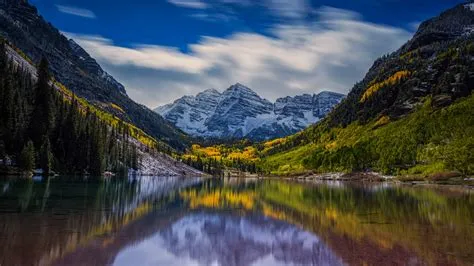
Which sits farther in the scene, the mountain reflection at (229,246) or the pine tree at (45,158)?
the pine tree at (45,158)

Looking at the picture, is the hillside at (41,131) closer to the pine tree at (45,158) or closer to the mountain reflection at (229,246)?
the pine tree at (45,158)

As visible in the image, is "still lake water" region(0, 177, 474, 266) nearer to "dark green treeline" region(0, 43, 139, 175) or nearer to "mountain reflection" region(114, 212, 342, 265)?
"mountain reflection" region(114, 212, 342, 265)

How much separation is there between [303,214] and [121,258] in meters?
28.5

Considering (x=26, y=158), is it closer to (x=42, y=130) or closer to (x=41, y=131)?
(x=41, y=131)

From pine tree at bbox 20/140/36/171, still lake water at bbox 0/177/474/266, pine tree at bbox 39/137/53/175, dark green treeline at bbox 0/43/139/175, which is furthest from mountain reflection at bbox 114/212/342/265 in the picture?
pine tree at bbox 39/137/53/175

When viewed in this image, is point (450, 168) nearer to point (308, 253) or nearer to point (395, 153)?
point (395, 153)

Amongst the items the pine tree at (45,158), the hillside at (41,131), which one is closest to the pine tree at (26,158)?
the hillside at (41,131)

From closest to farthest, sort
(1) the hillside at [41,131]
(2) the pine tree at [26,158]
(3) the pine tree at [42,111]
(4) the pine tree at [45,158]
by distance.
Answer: (2) the pine tree at [26,158]
(1) the hillside at [41,131]
(4) the pine tree at [45,158]
(3) the pine tree at [42,111]

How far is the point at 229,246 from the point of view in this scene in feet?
90.3

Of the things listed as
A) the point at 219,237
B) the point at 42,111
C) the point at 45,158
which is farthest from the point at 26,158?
the point at 219,237

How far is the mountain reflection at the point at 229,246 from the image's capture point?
910 inches

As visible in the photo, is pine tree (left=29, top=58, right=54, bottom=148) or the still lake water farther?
pine tree (left=29, top=58, right=54, bottom=148)

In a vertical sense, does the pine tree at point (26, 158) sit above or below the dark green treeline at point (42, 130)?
below

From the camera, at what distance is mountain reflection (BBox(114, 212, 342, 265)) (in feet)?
75.9
